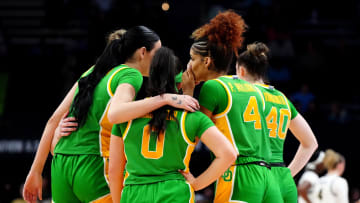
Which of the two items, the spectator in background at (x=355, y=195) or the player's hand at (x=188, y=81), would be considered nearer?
the player's hand at (x=188, y=81)

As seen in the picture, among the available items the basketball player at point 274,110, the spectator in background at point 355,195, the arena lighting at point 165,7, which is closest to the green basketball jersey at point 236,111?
the basketball player at point 274,110

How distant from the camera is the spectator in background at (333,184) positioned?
8.16 metres

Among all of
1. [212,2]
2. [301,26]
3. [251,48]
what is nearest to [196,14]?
[212,2]

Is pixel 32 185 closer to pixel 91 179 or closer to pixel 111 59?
pixel 91 179

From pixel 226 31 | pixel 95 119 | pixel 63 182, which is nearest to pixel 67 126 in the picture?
pixel 95 119

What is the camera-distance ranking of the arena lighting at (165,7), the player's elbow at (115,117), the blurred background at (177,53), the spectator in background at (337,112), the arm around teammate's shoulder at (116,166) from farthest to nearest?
the arena lighting at (165,7) → the spectator in background at (337,112) → the blurred background at (177,53) → the arm around teammate's shoulder at (116,166) → the player's elbow at (115,117)

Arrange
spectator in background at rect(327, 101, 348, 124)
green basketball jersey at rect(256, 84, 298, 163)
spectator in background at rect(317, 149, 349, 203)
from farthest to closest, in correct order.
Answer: spectator in background at rect(327, 101, 348, 124), spectator in background at rect(317, 149, 349, 203), green basketball jersey at rect(256, 84, 298, 163)

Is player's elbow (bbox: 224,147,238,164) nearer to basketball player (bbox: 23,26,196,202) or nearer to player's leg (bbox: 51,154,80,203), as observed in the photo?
basketball player (bbox: 23,26,196,202)

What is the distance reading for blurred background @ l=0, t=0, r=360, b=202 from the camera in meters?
9.69

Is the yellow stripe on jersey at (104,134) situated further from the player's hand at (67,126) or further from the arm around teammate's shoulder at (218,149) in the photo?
the arm around teammate's shoulder at (218,149)

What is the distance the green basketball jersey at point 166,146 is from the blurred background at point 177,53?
6417mm

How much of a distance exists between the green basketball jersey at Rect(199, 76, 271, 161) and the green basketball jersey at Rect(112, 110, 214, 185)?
1.68 ft

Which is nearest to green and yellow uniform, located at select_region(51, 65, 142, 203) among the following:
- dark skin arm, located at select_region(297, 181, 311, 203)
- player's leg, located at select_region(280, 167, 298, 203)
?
player's leg, located at select_region(280, 167, 298, 203)

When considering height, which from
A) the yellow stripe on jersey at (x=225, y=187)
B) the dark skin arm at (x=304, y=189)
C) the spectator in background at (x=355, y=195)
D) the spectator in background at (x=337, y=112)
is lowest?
the spectator in background at (x=355, y=195)
